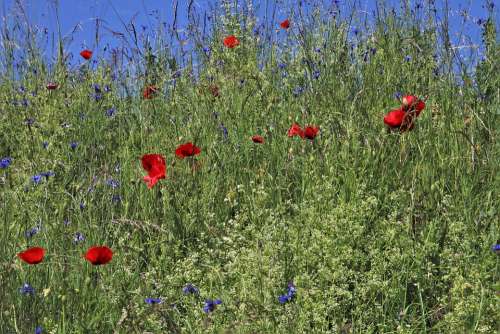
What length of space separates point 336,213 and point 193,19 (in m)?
2.43

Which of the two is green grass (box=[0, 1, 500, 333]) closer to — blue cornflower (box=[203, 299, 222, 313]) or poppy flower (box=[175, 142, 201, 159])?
blue cornflower (box=[203, 299, 222, 313])

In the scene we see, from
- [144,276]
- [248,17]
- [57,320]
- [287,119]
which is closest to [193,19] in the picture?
[248,17]

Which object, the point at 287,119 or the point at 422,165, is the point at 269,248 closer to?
the point at 422,165

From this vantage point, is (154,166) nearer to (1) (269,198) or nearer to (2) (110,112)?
(1) (269,198)

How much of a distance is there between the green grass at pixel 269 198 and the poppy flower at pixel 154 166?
161 mm

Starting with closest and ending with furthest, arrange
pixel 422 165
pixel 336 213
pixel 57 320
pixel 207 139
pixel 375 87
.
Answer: pixel 57 320
pixel 336 213
pixel 422 165
pixel 207 139
pixel 375 87

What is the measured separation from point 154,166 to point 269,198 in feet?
1.49

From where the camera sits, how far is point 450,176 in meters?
2.96

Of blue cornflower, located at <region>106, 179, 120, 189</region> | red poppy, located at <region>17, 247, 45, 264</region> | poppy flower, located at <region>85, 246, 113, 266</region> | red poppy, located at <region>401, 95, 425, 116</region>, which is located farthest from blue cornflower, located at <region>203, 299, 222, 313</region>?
red poppy, located at <region>401, 95, 425, 116</region>

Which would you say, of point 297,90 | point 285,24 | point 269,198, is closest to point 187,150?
point 269,198

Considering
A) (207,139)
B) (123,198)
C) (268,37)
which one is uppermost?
(268,37)

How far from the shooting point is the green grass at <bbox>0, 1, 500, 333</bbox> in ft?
7.20

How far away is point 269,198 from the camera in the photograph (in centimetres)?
288

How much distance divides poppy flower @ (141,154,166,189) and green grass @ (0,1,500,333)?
16 cm
